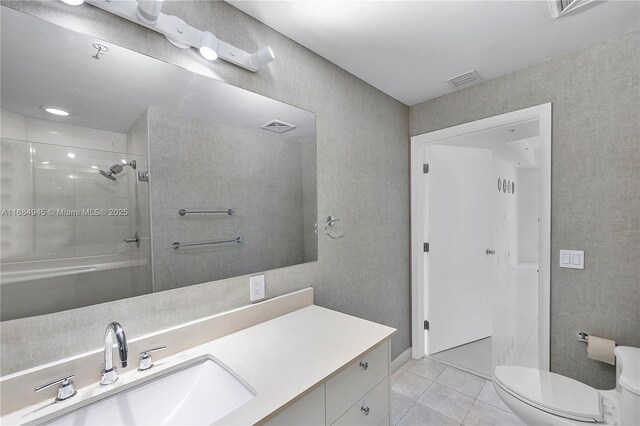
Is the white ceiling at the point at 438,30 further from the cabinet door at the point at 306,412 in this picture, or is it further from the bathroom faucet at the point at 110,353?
the cabinet door at the point at 306,412

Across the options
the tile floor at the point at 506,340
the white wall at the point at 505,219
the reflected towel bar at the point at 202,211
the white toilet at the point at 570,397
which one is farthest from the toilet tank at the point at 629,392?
the white wall at the point at 505,219

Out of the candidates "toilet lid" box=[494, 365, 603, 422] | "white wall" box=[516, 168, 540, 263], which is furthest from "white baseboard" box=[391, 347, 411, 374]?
"white wall" box=[516, 168, 540, 263]

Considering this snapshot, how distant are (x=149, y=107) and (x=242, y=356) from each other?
3.35ft

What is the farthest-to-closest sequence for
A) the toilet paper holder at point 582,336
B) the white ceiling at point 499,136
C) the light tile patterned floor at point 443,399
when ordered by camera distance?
the white ceiling at point 499,136
the light tile patterned floor at point 443,399
the toilet paper holder at point 582,336

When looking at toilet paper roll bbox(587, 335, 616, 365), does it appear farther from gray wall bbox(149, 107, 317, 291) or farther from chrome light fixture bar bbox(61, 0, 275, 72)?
chrome light fixture bar bbox(61, 0, 275, 72)

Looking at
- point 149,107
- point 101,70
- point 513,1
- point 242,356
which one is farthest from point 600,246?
point 101,70

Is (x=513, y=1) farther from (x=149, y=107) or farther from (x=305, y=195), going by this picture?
(x=149, y=107)

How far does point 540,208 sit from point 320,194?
1.49m

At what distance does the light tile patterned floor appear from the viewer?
1.80 m

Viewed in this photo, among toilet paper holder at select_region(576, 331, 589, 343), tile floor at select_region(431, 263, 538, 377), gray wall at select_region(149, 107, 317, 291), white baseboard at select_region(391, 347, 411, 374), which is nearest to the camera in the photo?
gray wall at select_region(149, 107, 317, 291)

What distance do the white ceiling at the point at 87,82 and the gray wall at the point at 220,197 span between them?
3.1 inches

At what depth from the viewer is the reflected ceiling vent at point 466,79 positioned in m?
1.98

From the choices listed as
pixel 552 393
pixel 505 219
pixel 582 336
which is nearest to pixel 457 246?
pixel 582 336

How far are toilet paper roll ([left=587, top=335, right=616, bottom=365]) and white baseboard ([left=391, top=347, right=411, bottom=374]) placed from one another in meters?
1.26
